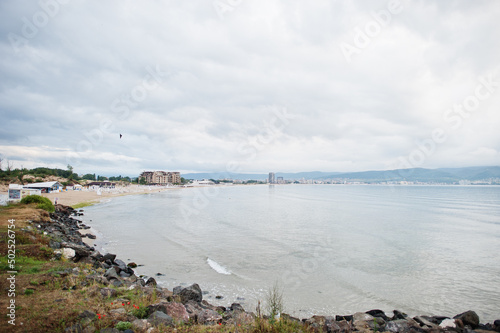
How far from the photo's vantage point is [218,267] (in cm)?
1820

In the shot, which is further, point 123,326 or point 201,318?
point 201,318

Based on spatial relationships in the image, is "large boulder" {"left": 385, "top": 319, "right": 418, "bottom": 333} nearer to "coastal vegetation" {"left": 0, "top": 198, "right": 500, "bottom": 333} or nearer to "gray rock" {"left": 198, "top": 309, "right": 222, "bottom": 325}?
"coastal vegetation" {"left": 0, "top": 198, "right": 500, "bottom": 333}

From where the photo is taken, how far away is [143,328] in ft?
21.9

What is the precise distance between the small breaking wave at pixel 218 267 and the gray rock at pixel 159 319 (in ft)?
33.2

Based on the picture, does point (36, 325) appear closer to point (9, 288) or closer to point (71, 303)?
point (71, 303)

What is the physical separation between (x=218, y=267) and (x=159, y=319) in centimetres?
1140

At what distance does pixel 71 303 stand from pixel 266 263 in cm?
1358

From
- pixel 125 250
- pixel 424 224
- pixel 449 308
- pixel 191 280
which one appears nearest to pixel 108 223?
pixel 125 250

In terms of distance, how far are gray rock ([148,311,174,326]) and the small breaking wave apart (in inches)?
398

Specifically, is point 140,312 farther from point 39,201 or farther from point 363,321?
point 39,201

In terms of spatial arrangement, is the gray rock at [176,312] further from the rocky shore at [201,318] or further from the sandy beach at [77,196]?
the sandy beach at [77,196]

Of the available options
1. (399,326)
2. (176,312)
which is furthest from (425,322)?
(176,312)

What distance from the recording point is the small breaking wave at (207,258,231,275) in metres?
17.3

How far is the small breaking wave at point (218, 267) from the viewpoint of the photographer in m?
17.3
